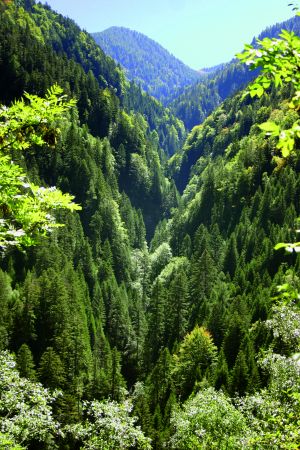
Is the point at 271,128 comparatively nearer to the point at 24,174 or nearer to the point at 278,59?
the point at 278,59

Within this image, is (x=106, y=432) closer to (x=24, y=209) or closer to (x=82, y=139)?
(x=24, y=209)

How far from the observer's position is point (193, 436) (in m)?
41.6

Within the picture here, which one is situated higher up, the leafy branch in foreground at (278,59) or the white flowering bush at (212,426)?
the leafy branch in foreground at (278,59)

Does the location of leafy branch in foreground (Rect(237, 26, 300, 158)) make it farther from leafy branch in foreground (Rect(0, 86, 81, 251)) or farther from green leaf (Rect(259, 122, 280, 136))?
leafy branch in foreground (Rect(0, 86, 81, 251))

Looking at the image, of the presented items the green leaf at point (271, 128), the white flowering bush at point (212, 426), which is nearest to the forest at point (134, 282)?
the green leaf at point (271, 128)

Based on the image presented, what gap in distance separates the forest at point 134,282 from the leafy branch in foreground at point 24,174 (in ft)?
0.16

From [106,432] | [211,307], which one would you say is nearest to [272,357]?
[106,432]

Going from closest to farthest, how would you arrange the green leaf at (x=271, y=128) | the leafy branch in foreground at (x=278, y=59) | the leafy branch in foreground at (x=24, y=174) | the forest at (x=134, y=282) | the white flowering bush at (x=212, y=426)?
the green leaf at (x=271, y=128)
the leafy branch in foreground at (x=278, y=59)
the leafy branch in foreground at (x=24, y=174)
the forest at (x=134, y=282)
the white flowering bush at (x=212, y=426)

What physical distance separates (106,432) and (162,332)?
52.0 m

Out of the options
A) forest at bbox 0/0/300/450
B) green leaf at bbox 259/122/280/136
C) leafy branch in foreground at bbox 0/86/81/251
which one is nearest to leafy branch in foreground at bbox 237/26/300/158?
forest at bbox 0/0/300/450

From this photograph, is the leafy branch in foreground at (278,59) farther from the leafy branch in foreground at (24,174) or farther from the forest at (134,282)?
the leafy branch in foreground at (24,174)

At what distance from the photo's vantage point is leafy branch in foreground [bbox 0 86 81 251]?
966 cm

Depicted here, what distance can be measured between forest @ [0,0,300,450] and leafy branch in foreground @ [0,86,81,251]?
1.9 inches

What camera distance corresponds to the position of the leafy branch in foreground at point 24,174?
9664mm
